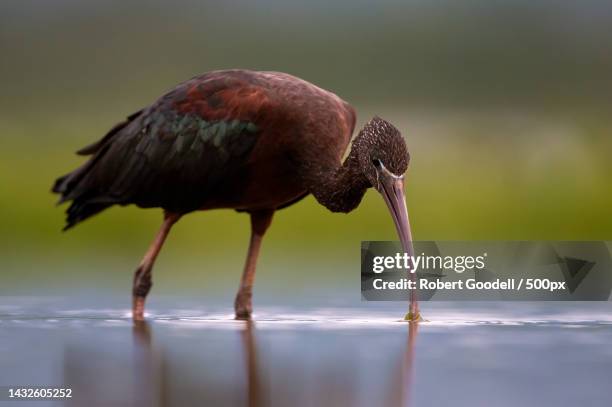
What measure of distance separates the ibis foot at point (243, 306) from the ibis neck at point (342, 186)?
1048 millimetres

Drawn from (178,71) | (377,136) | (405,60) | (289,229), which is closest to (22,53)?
(178,71)

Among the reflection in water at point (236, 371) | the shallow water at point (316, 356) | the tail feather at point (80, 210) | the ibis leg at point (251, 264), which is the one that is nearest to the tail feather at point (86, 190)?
the tail feather at point (80, 210)

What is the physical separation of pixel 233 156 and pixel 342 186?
30.3 inches

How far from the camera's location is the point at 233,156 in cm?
1123

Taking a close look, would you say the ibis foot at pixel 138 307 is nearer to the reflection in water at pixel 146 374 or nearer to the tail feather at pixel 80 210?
the tail feather at pixel 80 210

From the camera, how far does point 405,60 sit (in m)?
32.0

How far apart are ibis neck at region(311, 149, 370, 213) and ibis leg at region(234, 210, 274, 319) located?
947mm

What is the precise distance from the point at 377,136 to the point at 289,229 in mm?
9661

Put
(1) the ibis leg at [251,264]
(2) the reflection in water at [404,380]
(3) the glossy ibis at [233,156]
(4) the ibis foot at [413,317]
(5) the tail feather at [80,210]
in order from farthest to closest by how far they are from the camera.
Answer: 1. (5) the tail feather at [80,210]
2. (1) the ibis leg at [251,264]
3. (3) the glossy ibis at [233,156]
4. (4) the ibis foot at [413,317]
5. (2) the reflection in water at [404,380]

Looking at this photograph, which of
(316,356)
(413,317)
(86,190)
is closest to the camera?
(316,356)

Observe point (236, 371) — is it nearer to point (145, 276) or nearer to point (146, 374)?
point (146, 374)

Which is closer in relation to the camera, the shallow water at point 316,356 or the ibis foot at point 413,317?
the shallow water at point 316,356

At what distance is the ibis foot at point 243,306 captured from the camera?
38.6ft

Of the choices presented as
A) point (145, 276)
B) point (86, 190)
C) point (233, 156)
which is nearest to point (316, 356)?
point (233, 156)
